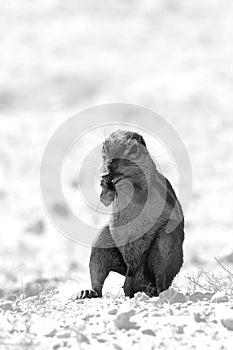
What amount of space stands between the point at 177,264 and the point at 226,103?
43.8 ft

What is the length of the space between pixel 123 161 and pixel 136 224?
18.4 inches

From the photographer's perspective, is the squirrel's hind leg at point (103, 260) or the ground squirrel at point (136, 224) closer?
the ground squirrel at point (136, 224)

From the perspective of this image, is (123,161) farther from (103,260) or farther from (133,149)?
(103,260)

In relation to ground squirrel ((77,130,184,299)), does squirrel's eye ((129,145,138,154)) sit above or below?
above

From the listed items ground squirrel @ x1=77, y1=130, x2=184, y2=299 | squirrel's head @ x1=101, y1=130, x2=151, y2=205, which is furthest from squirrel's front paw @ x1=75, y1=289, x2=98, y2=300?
squirrel's head @ x1=101, y1=130, x2=151, y2=205

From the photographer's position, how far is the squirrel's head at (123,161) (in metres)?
5.49

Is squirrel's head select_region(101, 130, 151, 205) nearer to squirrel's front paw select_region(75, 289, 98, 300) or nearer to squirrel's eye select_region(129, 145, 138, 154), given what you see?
squirrel's eye select_region(129, 145, 138, 154)

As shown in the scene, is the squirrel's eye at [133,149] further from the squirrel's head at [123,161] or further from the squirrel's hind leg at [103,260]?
the squirrel's hind leg at [103,260]

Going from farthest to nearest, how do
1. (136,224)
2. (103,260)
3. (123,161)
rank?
(103,260), (136,224), (123,161)

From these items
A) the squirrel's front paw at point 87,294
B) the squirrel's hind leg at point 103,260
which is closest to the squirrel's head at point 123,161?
the squirrel's hind leg at point 103,260

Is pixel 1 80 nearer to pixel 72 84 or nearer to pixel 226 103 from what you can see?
pixel 72 84

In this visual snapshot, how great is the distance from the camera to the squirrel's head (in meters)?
5.49

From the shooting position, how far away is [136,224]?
224 inches

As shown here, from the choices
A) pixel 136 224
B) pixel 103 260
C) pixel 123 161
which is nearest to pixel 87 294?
pixel 103 260
